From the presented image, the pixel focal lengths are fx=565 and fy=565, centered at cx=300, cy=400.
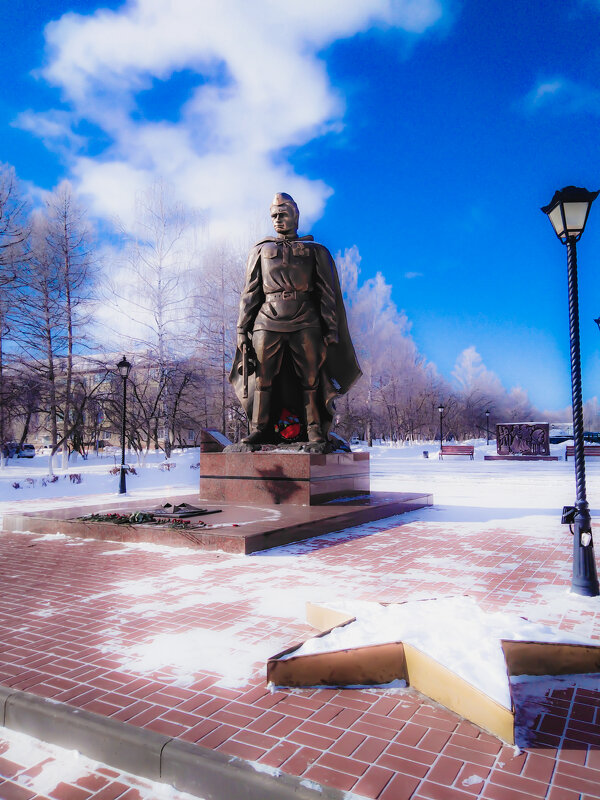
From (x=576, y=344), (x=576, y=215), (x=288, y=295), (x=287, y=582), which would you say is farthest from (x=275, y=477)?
(x=576, y=215)

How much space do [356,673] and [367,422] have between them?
3984cm

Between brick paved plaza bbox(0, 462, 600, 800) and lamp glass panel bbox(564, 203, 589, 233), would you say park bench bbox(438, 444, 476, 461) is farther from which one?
lamp glass panel bbox(564, 203, 589, 233)

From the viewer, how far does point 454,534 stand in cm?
746

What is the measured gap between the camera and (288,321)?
9.02 meters

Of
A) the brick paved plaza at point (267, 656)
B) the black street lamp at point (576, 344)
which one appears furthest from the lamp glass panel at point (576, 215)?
the brick paved plaza at point (267, 656)

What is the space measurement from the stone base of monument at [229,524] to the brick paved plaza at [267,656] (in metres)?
0.19

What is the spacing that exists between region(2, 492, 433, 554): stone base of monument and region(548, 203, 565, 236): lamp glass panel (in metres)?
4.19

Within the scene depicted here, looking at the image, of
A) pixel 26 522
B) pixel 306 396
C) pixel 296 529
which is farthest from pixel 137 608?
pixel 306 396

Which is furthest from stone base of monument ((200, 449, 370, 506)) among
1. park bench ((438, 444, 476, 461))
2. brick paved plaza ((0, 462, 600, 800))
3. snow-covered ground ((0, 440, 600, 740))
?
park bench ((438, 444, 476, 461))

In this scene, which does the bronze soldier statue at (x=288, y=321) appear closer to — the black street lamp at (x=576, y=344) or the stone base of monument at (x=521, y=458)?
the black street lamp at (x=576, y=344)

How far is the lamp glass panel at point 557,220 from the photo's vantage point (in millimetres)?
4949

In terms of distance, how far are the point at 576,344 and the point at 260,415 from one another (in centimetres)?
541

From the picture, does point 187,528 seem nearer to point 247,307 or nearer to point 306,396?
point 306,396

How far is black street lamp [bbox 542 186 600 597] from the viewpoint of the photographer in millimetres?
4496
